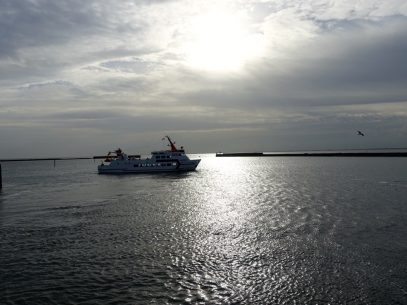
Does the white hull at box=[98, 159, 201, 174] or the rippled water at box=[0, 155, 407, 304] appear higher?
the white hull at box=[98, 159, 201, 174]

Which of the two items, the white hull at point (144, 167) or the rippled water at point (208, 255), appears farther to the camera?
the white hull at point (144, 167)

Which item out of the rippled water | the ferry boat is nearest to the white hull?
the ferry boat

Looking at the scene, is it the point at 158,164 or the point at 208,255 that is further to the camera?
the point at 158,164

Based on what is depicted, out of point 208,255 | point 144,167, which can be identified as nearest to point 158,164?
point 144,167

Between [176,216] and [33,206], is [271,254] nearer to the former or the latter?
[176,216]

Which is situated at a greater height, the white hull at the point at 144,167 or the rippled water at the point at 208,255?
the white hull at the point at 144,167

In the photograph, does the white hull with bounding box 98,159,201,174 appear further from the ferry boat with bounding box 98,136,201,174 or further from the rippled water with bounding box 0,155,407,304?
the rippled water with bounding box 0,155,407,304

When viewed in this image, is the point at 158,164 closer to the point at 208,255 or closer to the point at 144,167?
the point at 144,167

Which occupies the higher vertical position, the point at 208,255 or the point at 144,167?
the point at 144,167

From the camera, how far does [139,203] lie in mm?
42906

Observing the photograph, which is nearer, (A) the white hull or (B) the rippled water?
(B) the rippled water

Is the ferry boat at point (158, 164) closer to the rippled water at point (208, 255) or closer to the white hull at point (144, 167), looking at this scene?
the white hull at point (144, 167)

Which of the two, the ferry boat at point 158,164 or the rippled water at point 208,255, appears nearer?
the rippled water at point 208,255

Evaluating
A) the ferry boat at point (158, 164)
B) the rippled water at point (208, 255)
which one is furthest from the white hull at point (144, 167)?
the rippled water at point (208, 255)
